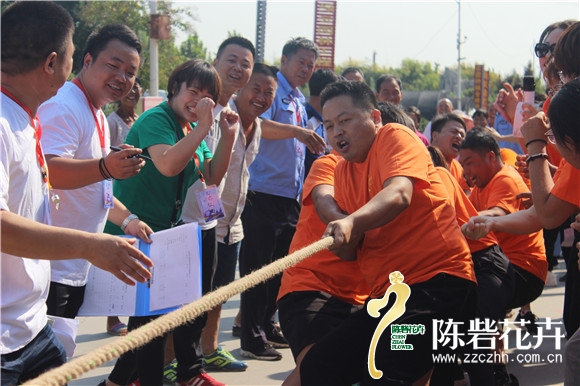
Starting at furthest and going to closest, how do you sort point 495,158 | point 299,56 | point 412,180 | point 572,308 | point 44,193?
1. point 299,56
2. point 495,158
3. point 572,308
4. point 412,180
5. point 44,193

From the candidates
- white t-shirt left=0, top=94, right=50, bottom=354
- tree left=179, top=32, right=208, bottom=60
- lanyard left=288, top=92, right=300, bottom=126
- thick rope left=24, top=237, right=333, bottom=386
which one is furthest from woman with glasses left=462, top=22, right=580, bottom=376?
tree left=179, top=32, right=208, bottom=60

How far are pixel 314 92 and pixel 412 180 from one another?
10.7 ft

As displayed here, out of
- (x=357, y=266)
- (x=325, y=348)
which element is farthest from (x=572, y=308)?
(x=325, y=348)

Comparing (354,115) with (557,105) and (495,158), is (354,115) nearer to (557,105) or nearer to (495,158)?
(557,105)

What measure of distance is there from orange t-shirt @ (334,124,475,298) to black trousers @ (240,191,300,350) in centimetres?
193

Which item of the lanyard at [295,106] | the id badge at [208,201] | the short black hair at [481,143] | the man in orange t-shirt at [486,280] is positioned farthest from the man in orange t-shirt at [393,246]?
the lanyard at [295,106]

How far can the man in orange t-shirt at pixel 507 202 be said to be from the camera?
420 cm

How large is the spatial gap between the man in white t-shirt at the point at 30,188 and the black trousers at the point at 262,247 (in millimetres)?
2475

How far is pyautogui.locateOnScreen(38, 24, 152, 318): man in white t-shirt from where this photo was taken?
9.46 ft

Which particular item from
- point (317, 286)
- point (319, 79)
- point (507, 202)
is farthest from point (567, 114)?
point (319, 79)

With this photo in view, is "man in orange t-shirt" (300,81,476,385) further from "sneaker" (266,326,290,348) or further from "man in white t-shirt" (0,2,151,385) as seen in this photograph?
"sneaker" (266,326,290,348)

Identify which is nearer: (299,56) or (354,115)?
(354,115)

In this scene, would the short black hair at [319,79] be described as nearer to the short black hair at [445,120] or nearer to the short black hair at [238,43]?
the short black hair at [445,120]

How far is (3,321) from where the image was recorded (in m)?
2.12
